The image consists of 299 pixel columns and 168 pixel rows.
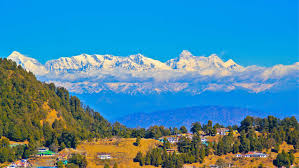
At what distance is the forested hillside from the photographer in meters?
136

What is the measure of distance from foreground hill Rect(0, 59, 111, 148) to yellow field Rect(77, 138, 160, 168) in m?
5.46

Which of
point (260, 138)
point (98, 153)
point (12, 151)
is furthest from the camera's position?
point (260, 138)

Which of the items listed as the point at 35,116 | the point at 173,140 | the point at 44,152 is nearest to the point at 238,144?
the point at 173,140

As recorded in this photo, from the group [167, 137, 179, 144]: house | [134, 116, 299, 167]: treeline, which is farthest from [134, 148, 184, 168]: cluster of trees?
[167, 137, 179, 144]: house

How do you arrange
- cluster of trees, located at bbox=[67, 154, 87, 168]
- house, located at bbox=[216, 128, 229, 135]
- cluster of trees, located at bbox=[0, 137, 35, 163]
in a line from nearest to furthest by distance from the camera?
1. cluster of trees, located at bbox=[67, 154, 87, 168]
2. cluster of trees, located at bbox=[0, 137, 35, 163]
3. house, located at bbox=[216, 128, 229, 135]

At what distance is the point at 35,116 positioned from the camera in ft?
497

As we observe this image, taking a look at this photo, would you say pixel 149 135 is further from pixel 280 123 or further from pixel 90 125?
pixel 280 123

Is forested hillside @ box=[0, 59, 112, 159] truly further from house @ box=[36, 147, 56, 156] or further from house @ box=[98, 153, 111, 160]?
house @ box=[98, 153, 111, 160]

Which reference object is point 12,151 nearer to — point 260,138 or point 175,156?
point 175,156

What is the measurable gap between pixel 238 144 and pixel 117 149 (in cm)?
3847

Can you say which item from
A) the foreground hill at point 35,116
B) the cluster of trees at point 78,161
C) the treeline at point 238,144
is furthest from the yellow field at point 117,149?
the foreground hill at point 35,116

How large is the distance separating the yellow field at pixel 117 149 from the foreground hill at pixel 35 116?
5.46 meters

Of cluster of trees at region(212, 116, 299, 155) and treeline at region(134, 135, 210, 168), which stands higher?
cluster of trees at region(212, 116, 299, 155)

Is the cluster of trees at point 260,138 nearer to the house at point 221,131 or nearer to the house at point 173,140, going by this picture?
the house at point 221,131
